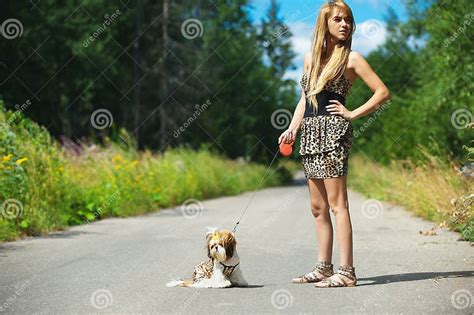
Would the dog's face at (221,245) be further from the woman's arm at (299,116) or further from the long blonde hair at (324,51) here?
the long blonde hair at (324,51)

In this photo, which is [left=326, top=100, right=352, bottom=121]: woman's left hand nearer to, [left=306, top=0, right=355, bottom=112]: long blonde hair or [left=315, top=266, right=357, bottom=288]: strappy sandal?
[left=306, top=0, right=355, bottom=112]: long blonde hair

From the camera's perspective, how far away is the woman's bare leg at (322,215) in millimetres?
6531

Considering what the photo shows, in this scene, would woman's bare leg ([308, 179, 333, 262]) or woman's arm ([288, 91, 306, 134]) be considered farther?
woman's arm ([288, 91, 306, 134])

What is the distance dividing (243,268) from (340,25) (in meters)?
2.77

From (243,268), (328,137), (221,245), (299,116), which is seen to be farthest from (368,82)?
(243,268)

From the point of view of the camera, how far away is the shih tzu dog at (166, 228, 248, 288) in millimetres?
6066

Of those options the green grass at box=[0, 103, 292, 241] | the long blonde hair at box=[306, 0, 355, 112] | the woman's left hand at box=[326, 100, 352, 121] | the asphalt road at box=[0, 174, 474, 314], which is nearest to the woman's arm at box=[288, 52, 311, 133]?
the long blonde hair at box=[306, 0, 355, 112]

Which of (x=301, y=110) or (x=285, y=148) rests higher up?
(x=301, y=110)

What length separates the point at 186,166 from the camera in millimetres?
23828

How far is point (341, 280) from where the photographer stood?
6.27m

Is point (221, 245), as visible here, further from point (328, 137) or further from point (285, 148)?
point (328, 137)

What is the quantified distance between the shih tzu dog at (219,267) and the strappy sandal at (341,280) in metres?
0.68

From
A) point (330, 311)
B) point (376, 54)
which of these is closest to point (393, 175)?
point (330, 311)

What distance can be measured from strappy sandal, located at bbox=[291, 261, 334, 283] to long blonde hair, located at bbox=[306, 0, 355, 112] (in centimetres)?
139
